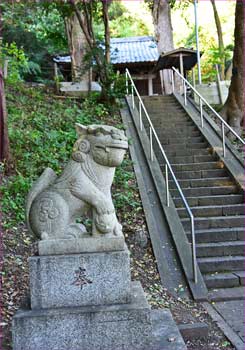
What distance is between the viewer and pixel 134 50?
73.1 feet

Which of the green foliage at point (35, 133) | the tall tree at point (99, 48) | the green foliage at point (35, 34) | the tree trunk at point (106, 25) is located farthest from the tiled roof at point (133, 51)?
the green foliage at point (35, 133)

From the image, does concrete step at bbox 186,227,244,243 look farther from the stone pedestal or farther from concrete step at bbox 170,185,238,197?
the stone pedestal

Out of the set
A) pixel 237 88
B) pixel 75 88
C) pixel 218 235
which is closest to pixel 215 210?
pixel 218 235

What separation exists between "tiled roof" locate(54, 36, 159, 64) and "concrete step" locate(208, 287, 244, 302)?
1434 cm

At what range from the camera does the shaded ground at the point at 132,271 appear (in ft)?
14.2

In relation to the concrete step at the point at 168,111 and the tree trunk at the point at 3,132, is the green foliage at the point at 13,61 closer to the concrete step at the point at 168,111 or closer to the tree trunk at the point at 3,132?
the concrete step at the point at 168,111

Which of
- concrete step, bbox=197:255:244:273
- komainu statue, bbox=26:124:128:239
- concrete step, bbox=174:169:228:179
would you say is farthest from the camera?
concrete step, bbox=174:169:228:179

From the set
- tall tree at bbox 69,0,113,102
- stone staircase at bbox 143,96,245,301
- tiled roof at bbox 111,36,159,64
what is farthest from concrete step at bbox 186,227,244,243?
tiled roof at bbox 111,36,159,64

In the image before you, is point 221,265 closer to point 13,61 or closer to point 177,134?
point 177,134

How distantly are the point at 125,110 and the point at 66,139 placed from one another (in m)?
3.13

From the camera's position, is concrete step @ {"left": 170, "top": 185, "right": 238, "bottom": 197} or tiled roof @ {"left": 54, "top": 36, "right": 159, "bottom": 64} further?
tiled roof @ {"left": 54, "top": 36, "right": 159, "bottom": 64}

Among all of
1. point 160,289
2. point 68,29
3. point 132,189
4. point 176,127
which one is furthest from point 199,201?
point 68,29

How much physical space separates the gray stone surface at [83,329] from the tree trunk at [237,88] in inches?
338

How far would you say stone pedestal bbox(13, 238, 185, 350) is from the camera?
3271mm
